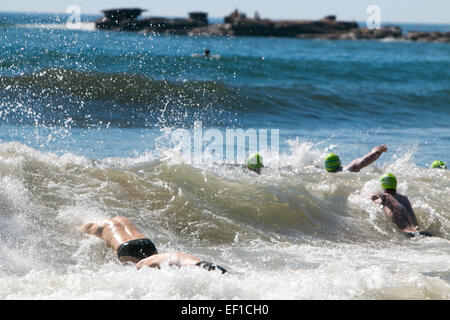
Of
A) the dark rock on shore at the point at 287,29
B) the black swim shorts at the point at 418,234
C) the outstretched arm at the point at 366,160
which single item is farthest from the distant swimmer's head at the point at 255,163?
the dark rock on shore at the point at 287,29

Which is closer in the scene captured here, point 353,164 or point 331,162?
point 331,162

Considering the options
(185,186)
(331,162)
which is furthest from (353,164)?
(185,186)

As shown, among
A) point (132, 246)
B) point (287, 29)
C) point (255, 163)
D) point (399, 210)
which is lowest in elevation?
point (399, 210)

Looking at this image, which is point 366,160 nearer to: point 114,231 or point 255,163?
point 255,163

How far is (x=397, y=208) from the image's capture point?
885cm

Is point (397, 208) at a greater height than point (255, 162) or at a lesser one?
lesser

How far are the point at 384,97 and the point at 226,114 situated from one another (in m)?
8.30

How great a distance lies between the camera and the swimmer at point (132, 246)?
560 centimetres

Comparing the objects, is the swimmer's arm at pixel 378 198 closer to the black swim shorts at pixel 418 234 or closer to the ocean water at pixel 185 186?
the ocean water at pixel 185 186

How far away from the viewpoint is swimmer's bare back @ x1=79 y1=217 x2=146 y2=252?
21.1ft

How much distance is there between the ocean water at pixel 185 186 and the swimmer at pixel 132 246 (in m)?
0.12

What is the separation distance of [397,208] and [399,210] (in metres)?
0.05

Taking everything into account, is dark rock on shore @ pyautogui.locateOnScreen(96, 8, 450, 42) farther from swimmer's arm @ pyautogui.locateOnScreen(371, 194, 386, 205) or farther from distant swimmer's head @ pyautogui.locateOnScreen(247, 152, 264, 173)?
swimmer's arm @ pyautogui.locateOnScreen(371, 194, 386, 205)
